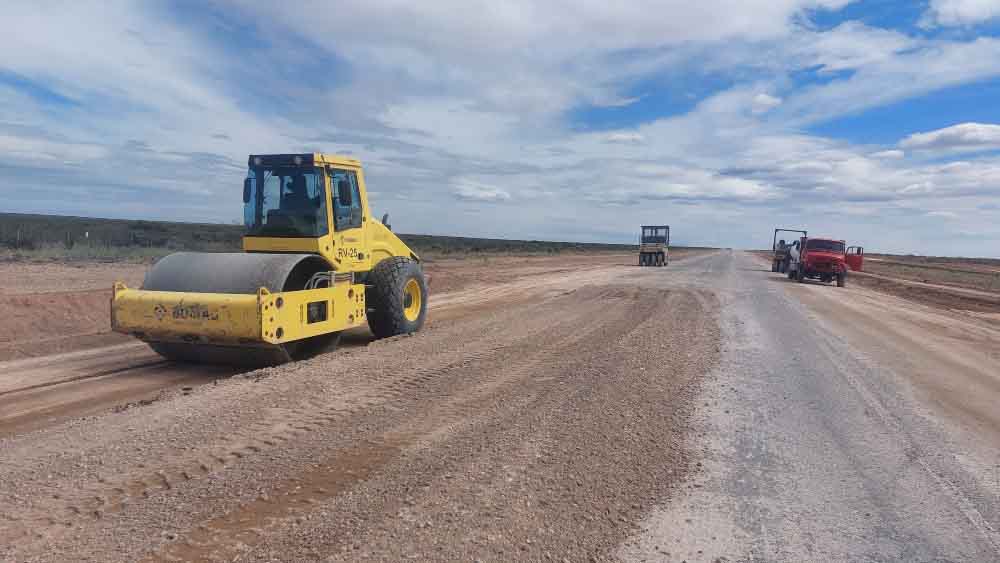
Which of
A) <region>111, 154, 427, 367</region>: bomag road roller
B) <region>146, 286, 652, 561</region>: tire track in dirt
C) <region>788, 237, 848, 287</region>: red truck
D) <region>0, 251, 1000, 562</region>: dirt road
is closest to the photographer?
<region>146, 286, 652, 561</region>: tire track in dirt

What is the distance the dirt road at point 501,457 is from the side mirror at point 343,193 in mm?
2147

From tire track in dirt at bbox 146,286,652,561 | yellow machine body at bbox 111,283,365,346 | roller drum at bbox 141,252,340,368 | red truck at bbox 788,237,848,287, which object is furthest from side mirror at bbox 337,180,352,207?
red truck at bbox 788,237,848,287

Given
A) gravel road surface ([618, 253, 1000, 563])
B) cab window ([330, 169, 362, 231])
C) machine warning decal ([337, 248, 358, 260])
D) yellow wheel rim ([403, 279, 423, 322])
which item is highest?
cab window ([330, 169, 362, 231])

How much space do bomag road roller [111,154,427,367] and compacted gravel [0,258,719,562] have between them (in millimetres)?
664

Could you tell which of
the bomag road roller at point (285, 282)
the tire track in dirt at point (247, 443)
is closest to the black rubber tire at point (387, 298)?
the bomag road roller at point (285, 282)

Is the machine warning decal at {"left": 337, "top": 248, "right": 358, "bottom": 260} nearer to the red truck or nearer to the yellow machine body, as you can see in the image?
the yellow machine body

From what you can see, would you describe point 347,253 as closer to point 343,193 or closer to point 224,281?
point 343,193

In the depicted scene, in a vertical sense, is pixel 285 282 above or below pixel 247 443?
above

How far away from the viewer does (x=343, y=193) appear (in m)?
9.48

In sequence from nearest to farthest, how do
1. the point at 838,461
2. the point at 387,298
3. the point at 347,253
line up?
the point at 838,461 < the point at 347,253 < the point at 387,298

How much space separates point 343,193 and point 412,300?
8.52 ft

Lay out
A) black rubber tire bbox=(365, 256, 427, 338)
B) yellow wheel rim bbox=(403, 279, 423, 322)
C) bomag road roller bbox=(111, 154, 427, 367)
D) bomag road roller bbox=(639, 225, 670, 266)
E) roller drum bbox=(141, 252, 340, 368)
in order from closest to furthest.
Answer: bomag road roller bbox=(111, 154, 427, 367) → roller drum bbox=(141, 252, 340, 368) → black rubber tire bbox=(365, 256, 427, 338) → yellow wheel rim bbox=(403, 279, 423, 322) → bomag road roller bbox=(639, 225, 670, 266)

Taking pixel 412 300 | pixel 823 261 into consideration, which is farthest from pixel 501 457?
pixel 823 261

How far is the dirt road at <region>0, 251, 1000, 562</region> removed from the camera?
381cm
